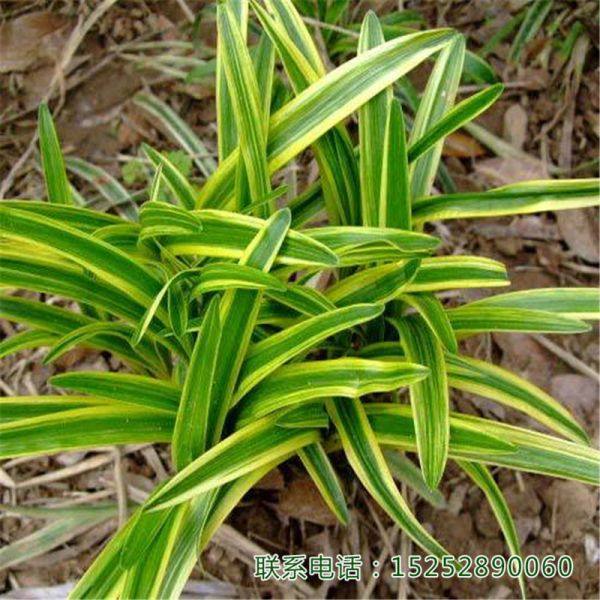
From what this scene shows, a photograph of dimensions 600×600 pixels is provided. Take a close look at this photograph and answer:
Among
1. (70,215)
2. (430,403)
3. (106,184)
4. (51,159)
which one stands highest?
(106,184)

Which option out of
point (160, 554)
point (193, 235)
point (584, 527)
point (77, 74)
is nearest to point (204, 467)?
point (160, 554)

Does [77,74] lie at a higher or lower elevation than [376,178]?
higher

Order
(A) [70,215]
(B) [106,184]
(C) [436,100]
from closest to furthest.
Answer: (A) [70,215], (C) [436,100], (B) [106,184]

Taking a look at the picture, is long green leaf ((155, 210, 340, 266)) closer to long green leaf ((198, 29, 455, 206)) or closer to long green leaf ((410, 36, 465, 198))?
long green leaf ((198, 29, 455, 206))

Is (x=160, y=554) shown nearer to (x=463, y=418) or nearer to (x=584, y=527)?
(x=463, y=418)

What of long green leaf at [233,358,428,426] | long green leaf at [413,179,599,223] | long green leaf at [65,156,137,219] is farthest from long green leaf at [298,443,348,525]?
long green leaf at [65,156,137,219]

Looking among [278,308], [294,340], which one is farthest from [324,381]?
[278,308]

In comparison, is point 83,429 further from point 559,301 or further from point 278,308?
point 559,301

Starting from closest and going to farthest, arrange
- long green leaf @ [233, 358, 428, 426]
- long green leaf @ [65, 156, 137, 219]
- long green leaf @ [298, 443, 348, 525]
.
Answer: long green leaf @ [233, 358, 428, 426] < long green leaf @ [298, 443, 348, 525] < long green leaf @ [65, 156, 137, 219]
